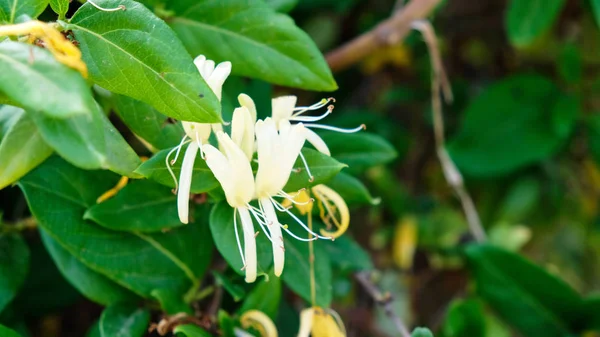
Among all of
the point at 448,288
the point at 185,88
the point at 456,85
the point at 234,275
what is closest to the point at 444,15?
the point at 456,85

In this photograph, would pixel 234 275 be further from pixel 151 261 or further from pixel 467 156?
pixel 467 156

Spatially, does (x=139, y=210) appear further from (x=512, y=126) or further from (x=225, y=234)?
(x=512, y=126)

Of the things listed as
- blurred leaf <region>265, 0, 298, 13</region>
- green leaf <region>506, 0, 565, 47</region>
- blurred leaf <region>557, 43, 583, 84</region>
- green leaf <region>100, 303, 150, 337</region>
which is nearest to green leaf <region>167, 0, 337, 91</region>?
blurred leaf <region>265, 0, 298, 13</region>

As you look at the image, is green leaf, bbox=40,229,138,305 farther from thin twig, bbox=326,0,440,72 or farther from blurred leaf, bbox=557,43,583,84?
blurred leaf, bbox=557,43,583,84

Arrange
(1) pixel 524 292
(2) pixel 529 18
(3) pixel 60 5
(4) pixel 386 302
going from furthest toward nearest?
(2) pixel 529 18 → (1) pixel 524 292 → (4) pixel 386 302 → (3) pixel 60 5

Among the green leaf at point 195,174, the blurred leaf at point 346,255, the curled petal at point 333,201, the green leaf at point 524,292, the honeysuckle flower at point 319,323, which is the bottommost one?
the green leaf at point 524,292

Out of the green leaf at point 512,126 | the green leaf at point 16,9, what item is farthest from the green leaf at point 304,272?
the green leaf at point 512,126

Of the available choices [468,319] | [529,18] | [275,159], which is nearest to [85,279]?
[275,159]

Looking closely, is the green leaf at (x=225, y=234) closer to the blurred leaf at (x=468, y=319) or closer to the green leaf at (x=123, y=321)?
the green leaf at (x=123, y=321)
